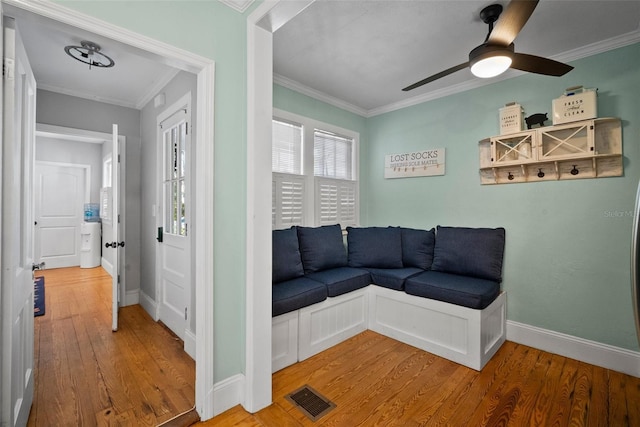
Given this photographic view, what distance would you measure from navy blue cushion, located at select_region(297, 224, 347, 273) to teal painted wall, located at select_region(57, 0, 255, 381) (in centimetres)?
118

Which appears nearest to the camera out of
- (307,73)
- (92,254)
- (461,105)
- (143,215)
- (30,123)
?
(30,123)

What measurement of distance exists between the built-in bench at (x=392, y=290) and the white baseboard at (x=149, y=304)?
1617mm

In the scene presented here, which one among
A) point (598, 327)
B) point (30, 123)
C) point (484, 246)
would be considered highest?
point (30, 123)

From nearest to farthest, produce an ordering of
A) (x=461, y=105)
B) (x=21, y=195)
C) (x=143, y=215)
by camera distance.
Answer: (x=21, y=195), (x=461, y=105), (x=143, y=215)

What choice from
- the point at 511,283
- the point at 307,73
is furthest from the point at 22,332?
the point at 511,283

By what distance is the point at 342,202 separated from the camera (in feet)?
12.4

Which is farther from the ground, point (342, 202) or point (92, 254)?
point (342, 202)

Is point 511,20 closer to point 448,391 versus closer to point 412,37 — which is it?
point 412,37

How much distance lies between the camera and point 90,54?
2.46 meters

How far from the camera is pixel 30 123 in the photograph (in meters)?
1.71

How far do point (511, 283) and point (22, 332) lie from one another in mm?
3677

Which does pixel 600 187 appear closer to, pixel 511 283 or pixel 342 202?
pixel 511 283

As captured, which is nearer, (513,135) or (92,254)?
(513,135)

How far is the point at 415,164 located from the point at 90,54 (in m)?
3.40
